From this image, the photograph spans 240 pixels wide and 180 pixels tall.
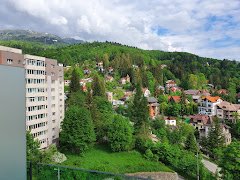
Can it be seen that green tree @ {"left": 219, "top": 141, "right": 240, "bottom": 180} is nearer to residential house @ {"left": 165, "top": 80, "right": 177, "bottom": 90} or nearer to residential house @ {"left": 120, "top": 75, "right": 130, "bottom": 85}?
residential house @ {"left": 120, "top": 75, "right": 130, "bottom": 85}

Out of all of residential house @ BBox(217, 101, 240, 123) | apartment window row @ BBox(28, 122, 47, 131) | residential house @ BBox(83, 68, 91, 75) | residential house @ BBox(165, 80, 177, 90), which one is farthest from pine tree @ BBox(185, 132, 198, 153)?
residential house @ BBox(83, 68, 91, 75)

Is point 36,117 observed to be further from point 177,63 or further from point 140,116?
point 177,63

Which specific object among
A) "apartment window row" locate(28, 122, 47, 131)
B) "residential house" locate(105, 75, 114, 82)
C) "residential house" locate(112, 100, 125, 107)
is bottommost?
"apartment window row" locate(28, 122, 47, 131)

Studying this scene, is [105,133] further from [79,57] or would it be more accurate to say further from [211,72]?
[211,72]

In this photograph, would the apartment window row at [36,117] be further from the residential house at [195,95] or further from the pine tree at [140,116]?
the residential house at [195,95]

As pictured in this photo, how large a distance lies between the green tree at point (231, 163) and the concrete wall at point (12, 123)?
1692cm

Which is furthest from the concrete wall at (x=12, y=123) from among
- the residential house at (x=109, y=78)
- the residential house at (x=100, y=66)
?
the residential house at (x=100, y=66)

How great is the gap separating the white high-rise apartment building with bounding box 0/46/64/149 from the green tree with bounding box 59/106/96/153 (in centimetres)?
193

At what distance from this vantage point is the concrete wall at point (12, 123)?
12.1 feet

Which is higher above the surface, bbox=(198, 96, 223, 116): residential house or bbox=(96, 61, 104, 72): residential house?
bbox=(96, 61, 104, 72): residential house

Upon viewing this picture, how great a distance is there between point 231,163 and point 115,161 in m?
10.5

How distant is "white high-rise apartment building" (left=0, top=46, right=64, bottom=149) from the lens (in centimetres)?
2397

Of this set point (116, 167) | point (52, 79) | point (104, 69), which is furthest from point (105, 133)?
point (104, 69)

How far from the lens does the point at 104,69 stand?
246ft
